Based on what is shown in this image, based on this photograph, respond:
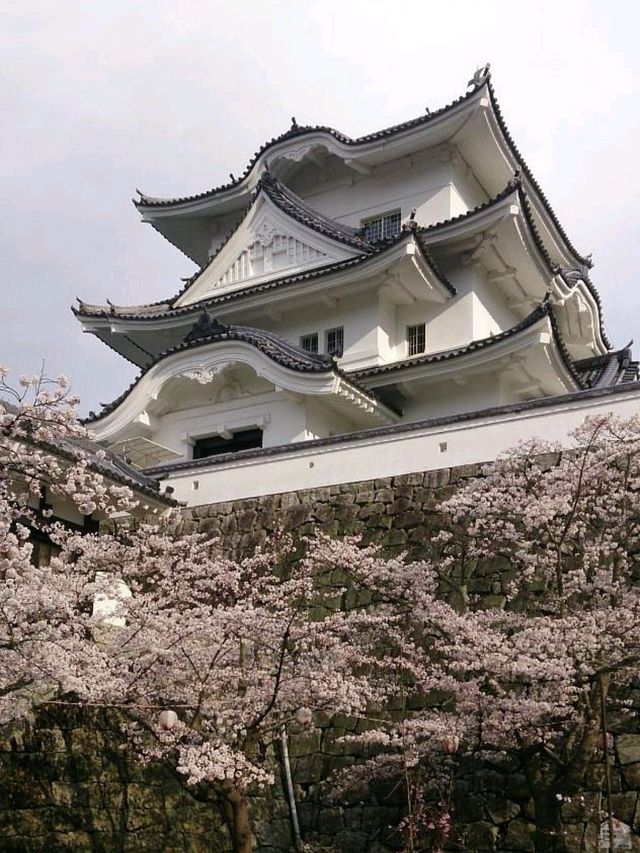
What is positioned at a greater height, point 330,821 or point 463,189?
point 463,189

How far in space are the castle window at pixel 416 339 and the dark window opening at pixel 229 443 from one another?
3088mm

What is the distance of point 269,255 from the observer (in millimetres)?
16125

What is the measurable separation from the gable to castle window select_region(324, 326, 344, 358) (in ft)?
3.78

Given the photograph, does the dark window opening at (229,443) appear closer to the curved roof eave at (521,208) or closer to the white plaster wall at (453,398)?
the white plaster wall at (453,398)

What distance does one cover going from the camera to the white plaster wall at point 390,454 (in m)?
9.79

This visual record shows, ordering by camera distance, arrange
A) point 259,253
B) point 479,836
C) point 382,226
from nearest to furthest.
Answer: point 479,836 → point 259,253 → point 382,226

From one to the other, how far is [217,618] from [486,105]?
1100 cm

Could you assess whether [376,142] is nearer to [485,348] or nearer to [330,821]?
[485,348]

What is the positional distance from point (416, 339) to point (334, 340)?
1382 millimetres

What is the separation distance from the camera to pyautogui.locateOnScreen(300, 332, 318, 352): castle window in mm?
15672

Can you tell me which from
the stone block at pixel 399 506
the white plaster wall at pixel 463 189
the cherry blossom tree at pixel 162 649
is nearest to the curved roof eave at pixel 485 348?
the white plaster wall at pixel 463 189

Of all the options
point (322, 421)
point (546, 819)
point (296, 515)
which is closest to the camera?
point (546, 819)

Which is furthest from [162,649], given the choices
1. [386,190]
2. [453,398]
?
[386,190]

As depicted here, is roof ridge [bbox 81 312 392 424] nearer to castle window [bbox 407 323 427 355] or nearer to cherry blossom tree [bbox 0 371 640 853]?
castle window [bbox 407 323 427 355]
